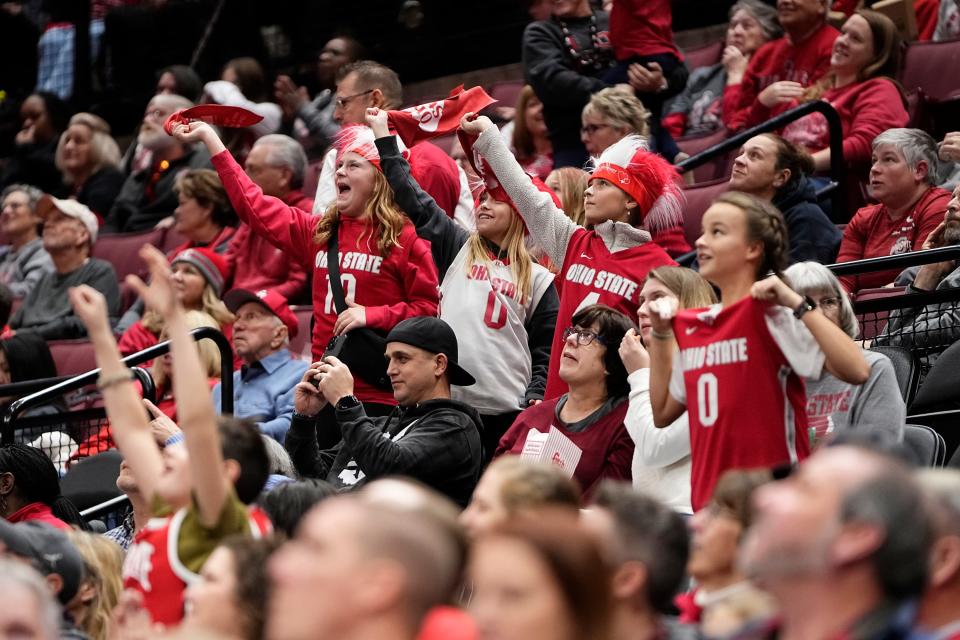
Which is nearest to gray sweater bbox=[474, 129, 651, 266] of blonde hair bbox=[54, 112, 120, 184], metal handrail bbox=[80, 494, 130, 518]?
metal handrail bbox=[80, 494, 130, 518]

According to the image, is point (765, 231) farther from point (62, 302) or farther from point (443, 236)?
point (62, 302)

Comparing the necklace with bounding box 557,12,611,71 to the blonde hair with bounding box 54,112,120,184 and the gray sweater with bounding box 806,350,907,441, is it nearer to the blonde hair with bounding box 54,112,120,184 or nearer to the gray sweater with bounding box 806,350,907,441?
the gray sweater with bounding box 806,350,907,441

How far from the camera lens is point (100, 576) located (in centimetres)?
487

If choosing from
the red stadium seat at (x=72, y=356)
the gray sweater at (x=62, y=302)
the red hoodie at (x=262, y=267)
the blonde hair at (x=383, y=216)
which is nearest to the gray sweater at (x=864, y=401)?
the blonde hair at (x=383, y=216)

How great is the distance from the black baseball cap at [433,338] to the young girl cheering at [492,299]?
0.35 meters

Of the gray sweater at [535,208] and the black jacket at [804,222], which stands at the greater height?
the gray sweater at [535,208]

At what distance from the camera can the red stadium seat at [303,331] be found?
8.14 m

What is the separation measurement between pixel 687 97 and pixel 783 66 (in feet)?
3.95

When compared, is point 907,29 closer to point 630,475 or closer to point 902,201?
point 902,201

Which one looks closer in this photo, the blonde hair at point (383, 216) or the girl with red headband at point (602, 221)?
the girl with red headband at point (602, 221)

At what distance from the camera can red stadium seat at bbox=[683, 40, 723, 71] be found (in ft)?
32.0

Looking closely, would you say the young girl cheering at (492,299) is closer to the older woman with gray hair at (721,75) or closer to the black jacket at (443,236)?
the black jacket at (443,236)

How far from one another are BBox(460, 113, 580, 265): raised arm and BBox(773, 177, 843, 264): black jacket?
1202mm

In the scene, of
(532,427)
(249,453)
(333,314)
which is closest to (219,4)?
(333,314)
